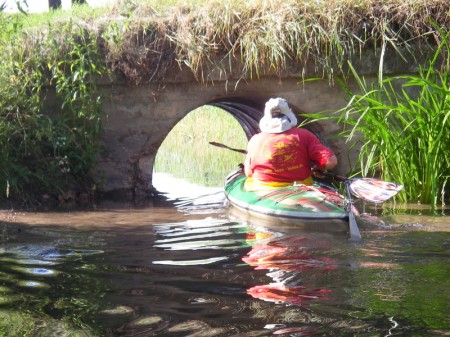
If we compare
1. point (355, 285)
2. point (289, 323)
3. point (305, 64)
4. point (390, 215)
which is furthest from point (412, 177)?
point (289, 323)

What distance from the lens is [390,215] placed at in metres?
8.06

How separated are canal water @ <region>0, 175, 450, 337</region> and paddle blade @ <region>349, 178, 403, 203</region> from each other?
290mm

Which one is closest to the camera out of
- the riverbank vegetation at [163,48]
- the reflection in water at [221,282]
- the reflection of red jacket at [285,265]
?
the reflection in water at [221,282]

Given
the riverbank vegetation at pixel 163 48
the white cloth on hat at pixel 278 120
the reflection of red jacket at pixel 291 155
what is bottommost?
the reflection of red jacket at pixel 291 155

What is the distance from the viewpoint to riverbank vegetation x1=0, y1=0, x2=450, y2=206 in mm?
9531

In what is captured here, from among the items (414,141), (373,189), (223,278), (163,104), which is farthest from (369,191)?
(163,104)

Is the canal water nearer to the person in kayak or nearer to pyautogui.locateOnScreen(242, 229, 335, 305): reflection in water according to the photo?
pyautogui.locateOnScreen(242, 229, 335, 305): reflection in water

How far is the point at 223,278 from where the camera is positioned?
197 inches

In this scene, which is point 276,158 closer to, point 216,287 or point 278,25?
point 278,25

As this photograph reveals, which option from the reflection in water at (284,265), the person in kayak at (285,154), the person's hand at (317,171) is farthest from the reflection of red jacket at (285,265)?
the person's hand at (317,171)

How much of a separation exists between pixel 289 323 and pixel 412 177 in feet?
16.9

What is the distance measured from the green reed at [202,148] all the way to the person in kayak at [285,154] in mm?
4405

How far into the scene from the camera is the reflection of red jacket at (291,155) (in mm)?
8375

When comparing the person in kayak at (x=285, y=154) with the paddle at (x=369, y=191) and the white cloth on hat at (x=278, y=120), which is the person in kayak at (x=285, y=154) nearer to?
the white cloth on hat at (x=278, y=120)
